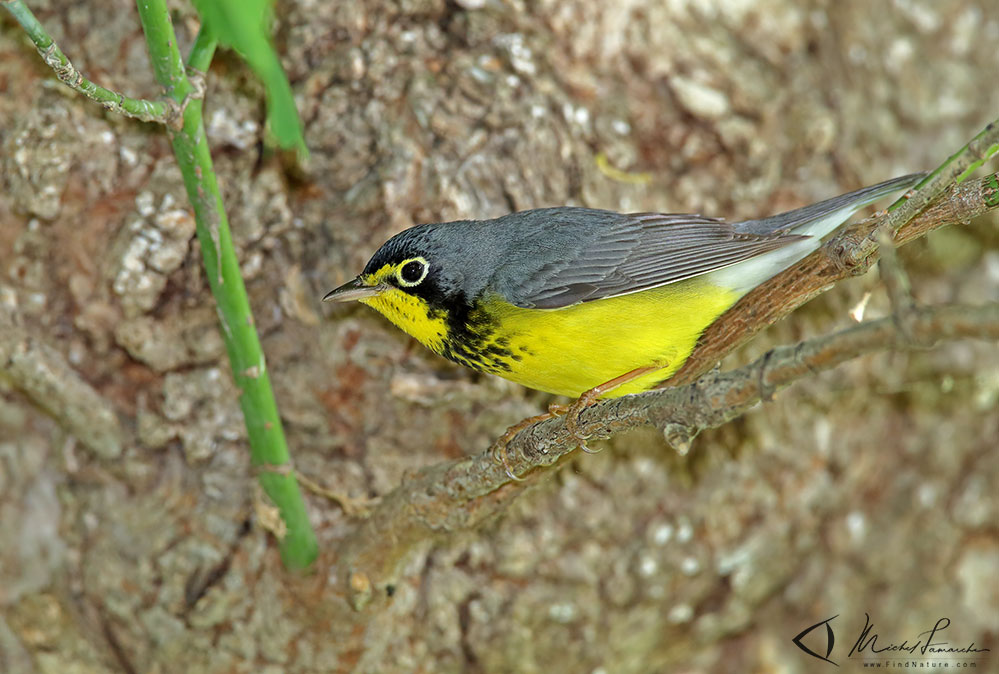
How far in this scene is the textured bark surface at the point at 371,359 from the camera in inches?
141

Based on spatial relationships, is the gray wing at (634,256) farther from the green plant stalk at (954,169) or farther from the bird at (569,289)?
the green plant stalk at (954,169)

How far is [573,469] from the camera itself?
12.9ft

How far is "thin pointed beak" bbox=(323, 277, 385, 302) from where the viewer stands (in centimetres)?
339

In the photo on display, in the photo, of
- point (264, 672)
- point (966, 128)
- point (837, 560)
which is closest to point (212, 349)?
point (264, 672)

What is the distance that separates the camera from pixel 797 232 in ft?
11.5

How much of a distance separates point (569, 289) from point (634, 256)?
0.40 metres

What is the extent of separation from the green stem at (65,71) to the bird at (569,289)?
3.84 ft

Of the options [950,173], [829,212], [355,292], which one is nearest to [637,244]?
[829,212]

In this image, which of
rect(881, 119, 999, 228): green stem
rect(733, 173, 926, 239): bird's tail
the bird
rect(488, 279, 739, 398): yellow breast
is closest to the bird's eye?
the bird

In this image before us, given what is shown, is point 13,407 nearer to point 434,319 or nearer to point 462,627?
point 434,319

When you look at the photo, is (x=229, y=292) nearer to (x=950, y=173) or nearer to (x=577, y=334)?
(x=577, y=334)

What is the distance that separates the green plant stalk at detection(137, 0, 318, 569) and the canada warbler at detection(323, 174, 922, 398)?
0.52 metres

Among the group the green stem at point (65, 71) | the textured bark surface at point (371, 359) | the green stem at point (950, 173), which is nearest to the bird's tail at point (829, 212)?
the textured bark surface at point (371, 359)

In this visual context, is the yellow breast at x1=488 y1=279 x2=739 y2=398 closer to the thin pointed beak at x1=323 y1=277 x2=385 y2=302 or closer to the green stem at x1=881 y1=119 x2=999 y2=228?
the thin pointed beak at x1=323 y1=277 x2=385 y2=302
